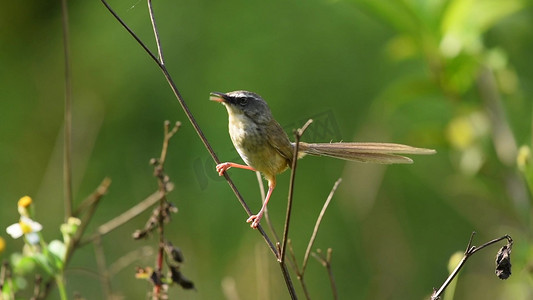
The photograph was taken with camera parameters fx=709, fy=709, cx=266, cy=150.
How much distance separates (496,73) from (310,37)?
2.13 m

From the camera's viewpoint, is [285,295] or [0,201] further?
[0,201]

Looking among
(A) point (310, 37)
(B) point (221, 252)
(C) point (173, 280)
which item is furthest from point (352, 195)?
(C) point (173, 280)

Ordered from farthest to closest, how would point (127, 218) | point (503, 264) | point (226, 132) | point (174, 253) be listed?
1. point (226, 132)
2. point (127, 218)
3. point (174, 253)
4. point (503, 264)

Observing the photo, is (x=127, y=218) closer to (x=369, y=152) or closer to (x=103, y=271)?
(x=103, y=271)

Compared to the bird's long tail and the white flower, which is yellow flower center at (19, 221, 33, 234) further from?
the bird's long tail

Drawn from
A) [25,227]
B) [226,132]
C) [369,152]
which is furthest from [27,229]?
[226,132]

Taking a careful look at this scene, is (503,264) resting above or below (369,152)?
below

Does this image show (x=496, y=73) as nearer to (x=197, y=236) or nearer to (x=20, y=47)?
(x=197, y=236)

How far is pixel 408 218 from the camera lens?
4.77 m

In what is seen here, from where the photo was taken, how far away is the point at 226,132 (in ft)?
14.7

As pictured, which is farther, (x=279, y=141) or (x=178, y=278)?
(x=279, y=141)

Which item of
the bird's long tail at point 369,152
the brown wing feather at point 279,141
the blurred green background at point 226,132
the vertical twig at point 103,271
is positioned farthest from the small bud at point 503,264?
the blurred green background at point 226,132

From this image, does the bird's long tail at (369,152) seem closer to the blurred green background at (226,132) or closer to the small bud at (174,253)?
the small bud at (174,253)

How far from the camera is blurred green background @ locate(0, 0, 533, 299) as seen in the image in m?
4.17
